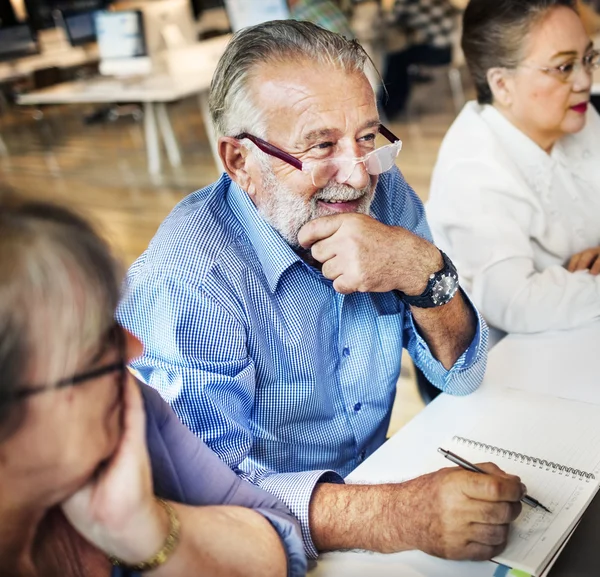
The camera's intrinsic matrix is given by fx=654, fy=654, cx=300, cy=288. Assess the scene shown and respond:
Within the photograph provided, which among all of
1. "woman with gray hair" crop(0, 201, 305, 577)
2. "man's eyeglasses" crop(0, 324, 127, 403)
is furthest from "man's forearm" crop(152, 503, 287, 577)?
"man's eyeglasses" crop(0, 324, 127, 403)

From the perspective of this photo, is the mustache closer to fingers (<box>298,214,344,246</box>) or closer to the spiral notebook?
fingers (<box>298,214,344,246</box>)

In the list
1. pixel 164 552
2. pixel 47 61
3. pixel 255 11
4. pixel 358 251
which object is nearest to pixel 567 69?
pixel 358 251

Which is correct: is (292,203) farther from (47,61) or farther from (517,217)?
(47,61)

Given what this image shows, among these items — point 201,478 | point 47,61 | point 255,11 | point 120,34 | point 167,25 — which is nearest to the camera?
point 201,478

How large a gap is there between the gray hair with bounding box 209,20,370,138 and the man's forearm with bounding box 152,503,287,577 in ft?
2.15

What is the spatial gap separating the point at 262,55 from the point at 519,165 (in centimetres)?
86

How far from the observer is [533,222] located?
5.37 feet

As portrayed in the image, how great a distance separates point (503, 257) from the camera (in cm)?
150

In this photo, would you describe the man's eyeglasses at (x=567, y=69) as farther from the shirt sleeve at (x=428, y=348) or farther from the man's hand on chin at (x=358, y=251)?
the man's hand on chin at (x=358, y=251)

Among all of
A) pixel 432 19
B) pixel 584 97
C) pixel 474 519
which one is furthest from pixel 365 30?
pixel 474 519

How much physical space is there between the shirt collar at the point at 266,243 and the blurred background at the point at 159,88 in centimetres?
291

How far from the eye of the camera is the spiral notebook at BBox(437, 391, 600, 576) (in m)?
0.82

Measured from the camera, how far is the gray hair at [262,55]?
1096 millimetres

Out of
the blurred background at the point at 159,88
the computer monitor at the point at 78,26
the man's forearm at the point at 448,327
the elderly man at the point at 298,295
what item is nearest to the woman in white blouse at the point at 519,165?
the man's forearm at the point at 448,327
